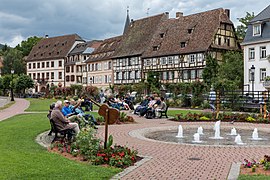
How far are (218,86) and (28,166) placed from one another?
82.3ft

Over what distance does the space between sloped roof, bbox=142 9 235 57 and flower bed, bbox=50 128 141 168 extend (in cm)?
4042

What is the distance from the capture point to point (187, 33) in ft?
179

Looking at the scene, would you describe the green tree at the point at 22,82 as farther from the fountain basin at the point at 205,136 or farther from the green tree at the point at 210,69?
the fountain basin at the point at 205,136

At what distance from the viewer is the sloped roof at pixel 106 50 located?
70519 millimetres

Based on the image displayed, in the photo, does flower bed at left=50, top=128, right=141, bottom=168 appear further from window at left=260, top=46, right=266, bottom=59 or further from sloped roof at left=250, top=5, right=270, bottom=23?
sloped roof at left=250, top=5, right=270, bottom=23

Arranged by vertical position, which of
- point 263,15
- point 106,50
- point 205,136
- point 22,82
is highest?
point 263,15

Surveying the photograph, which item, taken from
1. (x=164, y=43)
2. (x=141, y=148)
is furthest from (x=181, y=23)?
(x=141, y=148)

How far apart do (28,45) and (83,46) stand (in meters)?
38.6

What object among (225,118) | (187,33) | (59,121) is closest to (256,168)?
(59,121)

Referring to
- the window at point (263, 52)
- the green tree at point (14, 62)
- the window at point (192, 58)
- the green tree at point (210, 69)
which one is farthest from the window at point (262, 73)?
the green tree at point (14, 62)

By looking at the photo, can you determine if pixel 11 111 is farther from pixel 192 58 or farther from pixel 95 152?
pixel 192 58

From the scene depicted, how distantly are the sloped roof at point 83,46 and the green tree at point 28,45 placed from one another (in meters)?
31.0

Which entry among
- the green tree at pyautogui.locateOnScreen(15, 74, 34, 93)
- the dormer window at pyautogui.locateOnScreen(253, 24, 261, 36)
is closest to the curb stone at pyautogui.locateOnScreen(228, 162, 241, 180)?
the dormer window at pyautogui.locateOnScreen(253, 24, 261, 36)

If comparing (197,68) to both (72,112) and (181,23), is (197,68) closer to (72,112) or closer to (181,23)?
(181,23)
